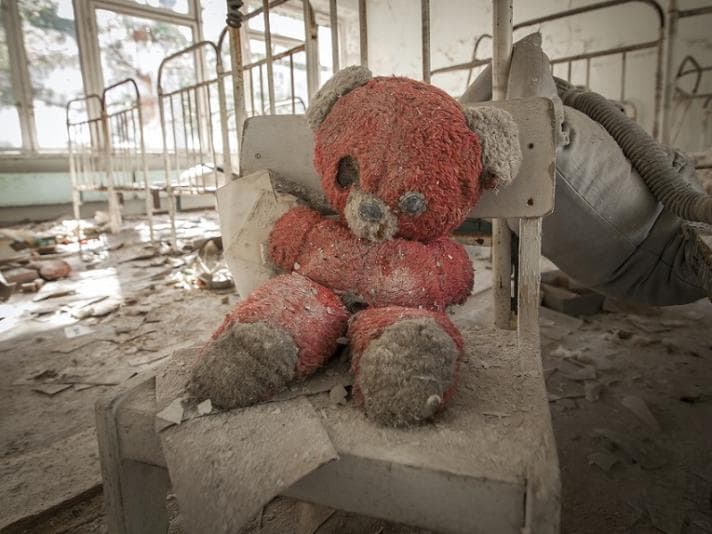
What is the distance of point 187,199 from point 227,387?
6.65 meters

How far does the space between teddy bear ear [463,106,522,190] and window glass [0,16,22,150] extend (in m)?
6.32

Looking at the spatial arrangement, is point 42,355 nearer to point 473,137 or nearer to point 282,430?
point 282,430

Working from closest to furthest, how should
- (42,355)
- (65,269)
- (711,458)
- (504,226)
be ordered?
1. (711,458)
2. (504,226)
3. (42,355)
4. (65,269)

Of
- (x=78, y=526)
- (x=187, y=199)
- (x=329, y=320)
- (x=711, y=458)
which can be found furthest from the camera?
(x=187, y=199)

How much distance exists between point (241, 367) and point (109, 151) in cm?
452

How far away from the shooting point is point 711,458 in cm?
108

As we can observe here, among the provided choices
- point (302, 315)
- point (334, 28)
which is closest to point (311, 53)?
point (334, 28)

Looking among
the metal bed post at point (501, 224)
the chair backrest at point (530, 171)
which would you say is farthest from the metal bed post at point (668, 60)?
the chair backrest at point (530, 171)

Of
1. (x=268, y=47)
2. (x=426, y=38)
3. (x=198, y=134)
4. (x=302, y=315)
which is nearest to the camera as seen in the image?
(x=302, y=315)

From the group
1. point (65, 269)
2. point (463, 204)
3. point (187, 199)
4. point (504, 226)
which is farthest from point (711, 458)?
point (187, 199)

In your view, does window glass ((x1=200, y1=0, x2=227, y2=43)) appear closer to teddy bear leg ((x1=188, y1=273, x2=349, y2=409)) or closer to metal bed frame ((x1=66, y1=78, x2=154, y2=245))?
metal bed frame ((x1=66, y1=78, x2=154, y2=245))

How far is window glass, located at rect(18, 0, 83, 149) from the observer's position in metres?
5.09

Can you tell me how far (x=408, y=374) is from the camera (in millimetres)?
480

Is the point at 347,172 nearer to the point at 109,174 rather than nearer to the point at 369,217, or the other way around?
the point at 369,217
